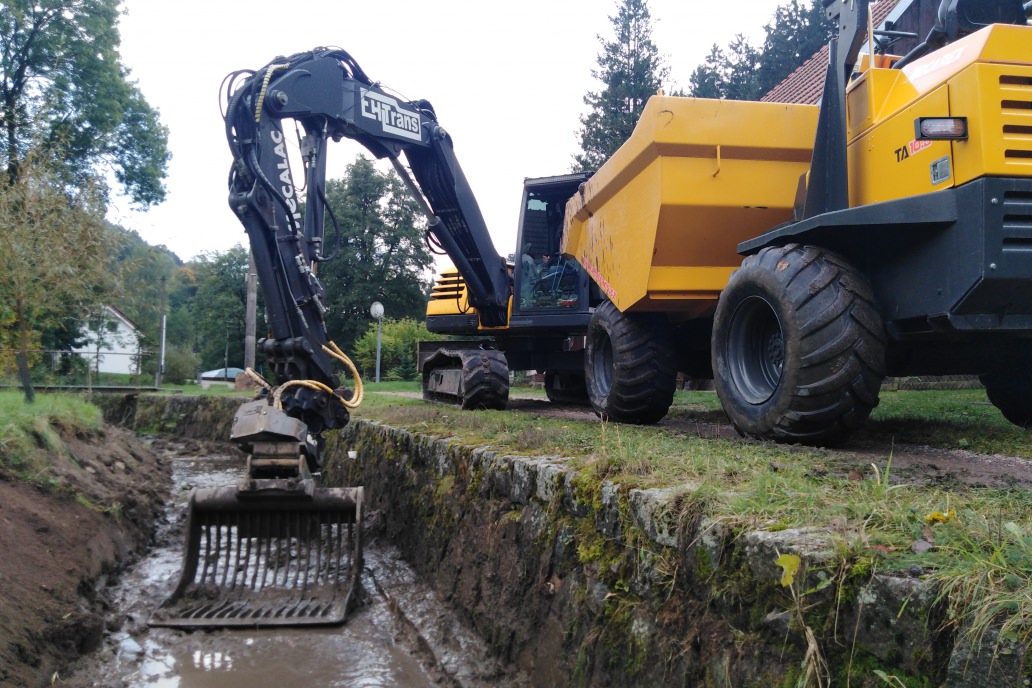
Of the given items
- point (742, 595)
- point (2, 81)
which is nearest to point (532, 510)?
point (742, 595)

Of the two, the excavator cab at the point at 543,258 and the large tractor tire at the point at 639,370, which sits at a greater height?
the excavator cab at the point at 543,258

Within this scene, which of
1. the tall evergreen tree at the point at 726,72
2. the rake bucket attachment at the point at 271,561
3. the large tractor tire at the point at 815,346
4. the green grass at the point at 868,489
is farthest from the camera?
the tall evergreen tree at the point at 726,72

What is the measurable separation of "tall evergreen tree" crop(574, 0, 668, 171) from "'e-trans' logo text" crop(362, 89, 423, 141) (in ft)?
87.9

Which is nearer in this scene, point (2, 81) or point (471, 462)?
point (471, 462)

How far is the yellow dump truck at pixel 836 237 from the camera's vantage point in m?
3.21

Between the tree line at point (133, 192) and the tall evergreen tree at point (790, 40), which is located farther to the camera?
the tall evergreen tree at point (790, 40)

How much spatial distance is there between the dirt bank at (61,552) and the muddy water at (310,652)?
0.16m

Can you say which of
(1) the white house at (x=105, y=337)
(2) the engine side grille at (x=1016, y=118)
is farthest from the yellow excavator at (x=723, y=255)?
(1) the white house at (x=105, y=337)

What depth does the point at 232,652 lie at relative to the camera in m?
4.17

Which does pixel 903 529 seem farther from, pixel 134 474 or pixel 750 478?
pixel 134 474

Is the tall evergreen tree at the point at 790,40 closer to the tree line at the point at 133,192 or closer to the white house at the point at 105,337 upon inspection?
the tree line at the point at 133,192

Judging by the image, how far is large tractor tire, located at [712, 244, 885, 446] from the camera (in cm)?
363

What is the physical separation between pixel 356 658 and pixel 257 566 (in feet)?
4.21

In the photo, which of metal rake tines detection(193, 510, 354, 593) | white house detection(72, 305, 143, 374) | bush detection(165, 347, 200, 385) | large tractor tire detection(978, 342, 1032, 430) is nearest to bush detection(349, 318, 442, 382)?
bush detection(165, 347, 200, 385)
